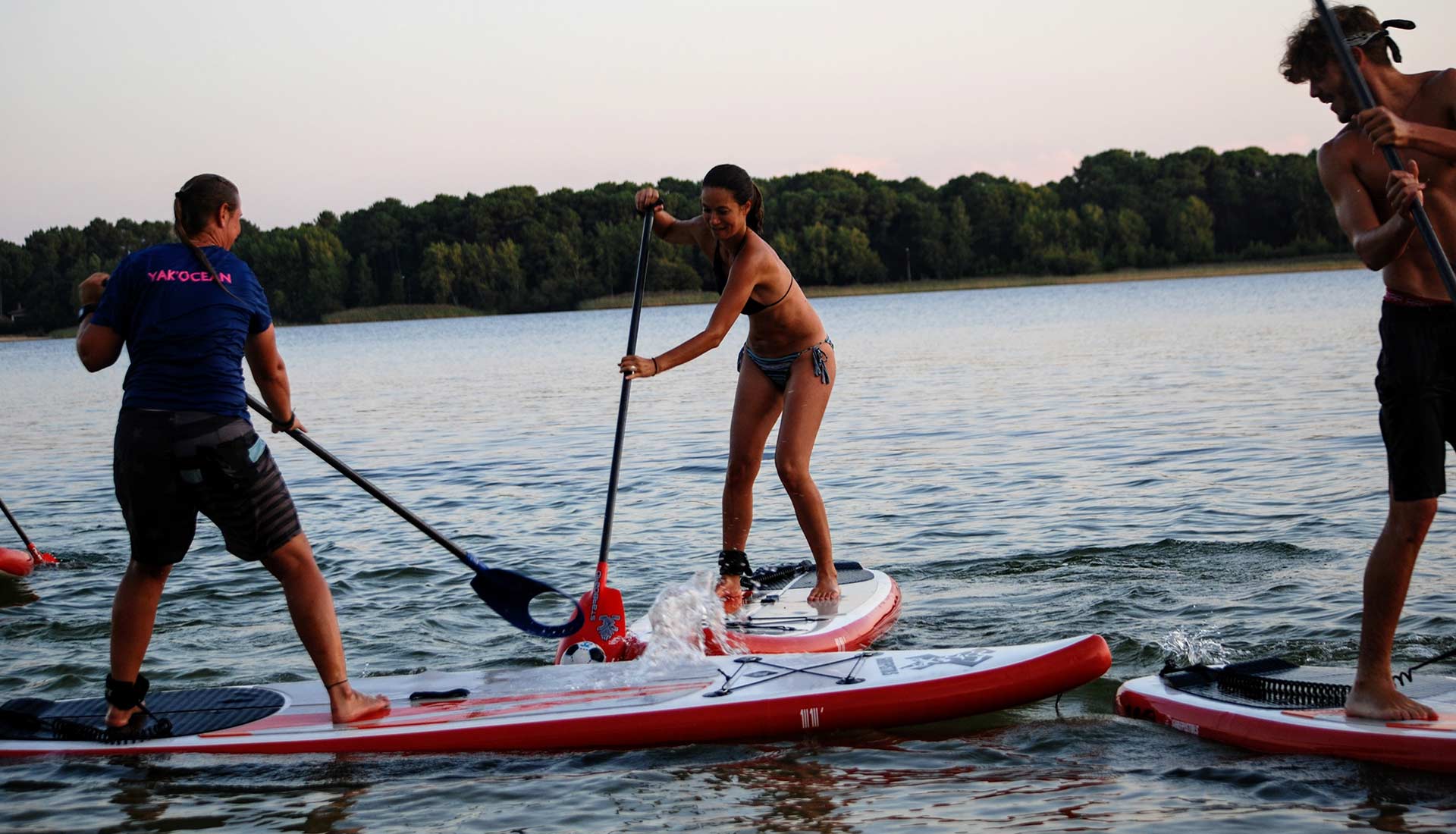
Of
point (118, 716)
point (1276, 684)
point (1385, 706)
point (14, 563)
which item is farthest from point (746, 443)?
point (14, 563)

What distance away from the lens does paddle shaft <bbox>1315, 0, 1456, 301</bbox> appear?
403 cm

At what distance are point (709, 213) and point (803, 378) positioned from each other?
0.98 meters

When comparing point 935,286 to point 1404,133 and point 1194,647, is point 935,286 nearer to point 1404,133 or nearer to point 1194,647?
point 1194,647

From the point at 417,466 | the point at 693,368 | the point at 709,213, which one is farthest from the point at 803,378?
the point at 693,368

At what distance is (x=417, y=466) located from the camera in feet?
Answer: 51.4

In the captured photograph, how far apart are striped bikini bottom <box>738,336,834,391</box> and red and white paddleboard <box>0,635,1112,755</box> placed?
166 cm

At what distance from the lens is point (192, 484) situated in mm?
4863

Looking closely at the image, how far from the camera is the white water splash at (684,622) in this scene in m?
6.10

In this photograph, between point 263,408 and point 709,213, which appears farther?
point 709,213

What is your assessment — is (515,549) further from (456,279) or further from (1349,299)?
(456,279)

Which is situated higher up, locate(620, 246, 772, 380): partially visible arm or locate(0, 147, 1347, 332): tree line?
locate(0, 147, 1347, 332): tree line

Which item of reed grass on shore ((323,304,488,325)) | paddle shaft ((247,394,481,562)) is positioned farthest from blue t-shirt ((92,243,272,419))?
reed grass on shore ((323,304,488,325))

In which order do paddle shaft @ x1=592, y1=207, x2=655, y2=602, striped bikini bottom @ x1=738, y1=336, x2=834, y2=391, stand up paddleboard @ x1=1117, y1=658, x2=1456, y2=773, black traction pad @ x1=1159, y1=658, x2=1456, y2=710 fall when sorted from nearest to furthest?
stand up paddleboard @ x1=1117, y1=658, x2=1456, y2=773, black traction pad @ x1=1159, y1=658, x2=1456, y2=710, paddle shaft @ x1=592, y1=207, x2=655, y2=602, striped bikini bottom @ x1=738, y1=336, x2=834, y2=391

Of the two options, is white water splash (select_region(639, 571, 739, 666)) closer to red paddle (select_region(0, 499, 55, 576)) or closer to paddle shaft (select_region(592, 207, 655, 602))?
paddle shaft (select_region(592, 207, 655, 602))
